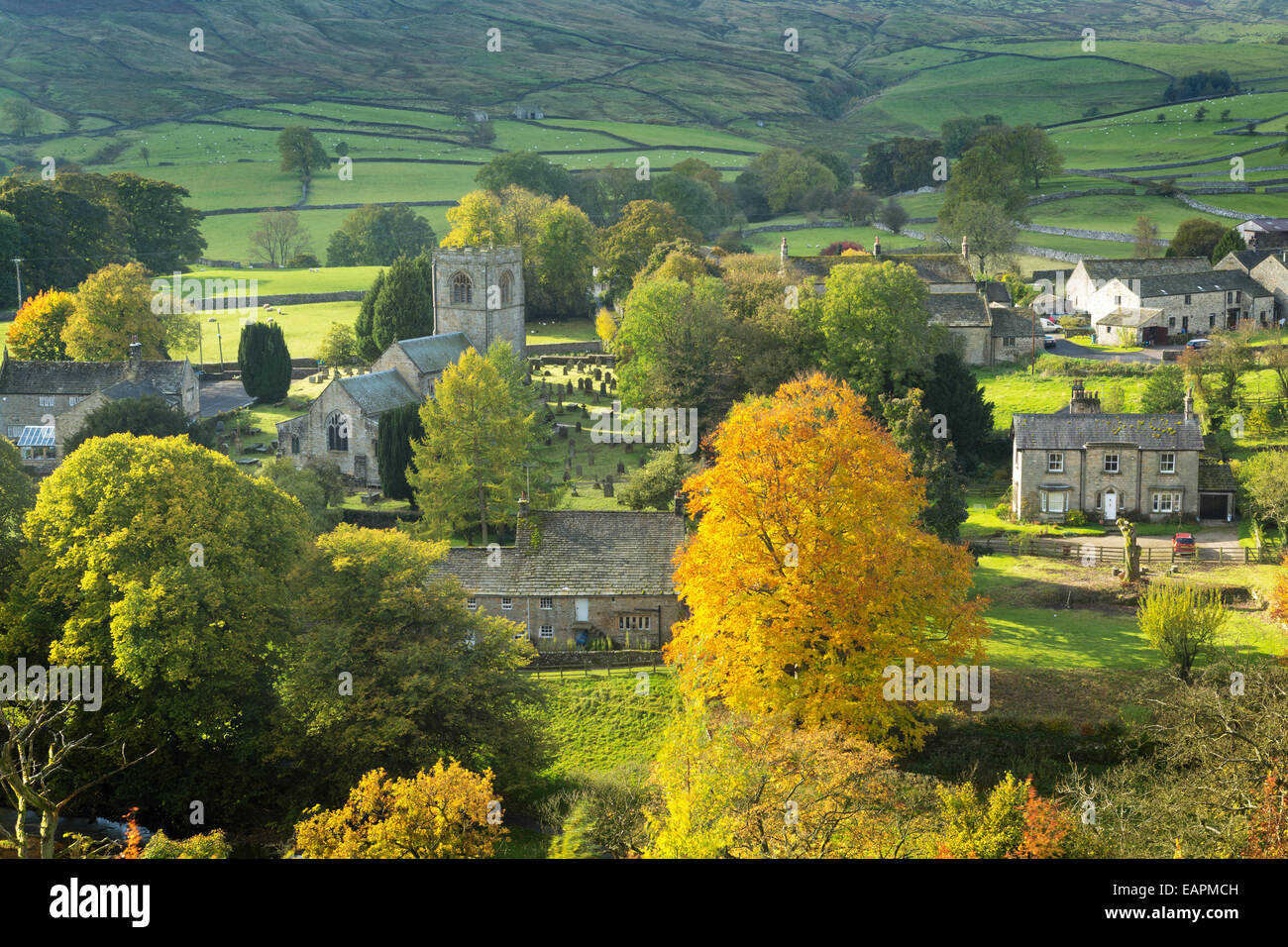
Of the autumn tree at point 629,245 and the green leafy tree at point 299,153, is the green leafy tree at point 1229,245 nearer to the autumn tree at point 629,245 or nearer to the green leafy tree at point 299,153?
the autumn tree at point 629,245

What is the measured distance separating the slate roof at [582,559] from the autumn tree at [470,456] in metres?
8.89

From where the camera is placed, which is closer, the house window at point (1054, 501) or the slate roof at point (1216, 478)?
the slate roof at point (1216, 478)

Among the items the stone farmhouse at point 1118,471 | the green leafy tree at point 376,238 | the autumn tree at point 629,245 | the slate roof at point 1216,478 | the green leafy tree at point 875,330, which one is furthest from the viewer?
the green leafy tree at point 376,238

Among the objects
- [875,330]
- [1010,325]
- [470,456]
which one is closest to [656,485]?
[470,456]

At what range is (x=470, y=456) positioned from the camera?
195ft

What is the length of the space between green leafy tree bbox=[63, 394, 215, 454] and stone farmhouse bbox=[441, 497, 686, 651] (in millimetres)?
23734

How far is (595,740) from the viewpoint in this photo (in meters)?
41.0

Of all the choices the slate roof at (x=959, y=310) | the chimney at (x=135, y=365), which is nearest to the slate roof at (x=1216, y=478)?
the slate roof at (x=959, y=310)

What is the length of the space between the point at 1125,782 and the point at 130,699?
87.8 ft

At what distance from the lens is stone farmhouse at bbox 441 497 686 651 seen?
156 feet

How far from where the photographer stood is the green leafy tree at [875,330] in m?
70.5

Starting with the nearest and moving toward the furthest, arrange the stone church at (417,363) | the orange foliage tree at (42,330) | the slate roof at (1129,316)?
the stone church at (417,363) < the orange foliage tree at (42,330) < the slate roof at (1129,316)

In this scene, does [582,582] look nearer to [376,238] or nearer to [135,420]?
[135,420]
